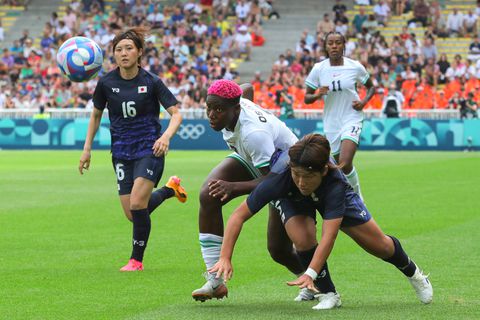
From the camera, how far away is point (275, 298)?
842 cm

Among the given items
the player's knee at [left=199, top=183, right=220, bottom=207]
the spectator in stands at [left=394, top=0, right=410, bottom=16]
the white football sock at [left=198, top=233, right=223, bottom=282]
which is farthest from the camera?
the spectator in stands at [left=394, top=0, right=410, bottom=16]

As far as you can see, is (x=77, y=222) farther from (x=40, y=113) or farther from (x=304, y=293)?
(x=40, y=113)

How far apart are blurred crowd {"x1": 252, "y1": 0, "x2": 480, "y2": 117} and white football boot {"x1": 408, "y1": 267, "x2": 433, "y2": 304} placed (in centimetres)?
2721

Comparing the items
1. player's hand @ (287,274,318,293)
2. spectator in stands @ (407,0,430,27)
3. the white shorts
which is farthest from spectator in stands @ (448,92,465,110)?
player's hand @ (287,274,318,293)

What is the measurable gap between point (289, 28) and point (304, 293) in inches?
1498

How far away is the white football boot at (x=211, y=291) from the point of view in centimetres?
805

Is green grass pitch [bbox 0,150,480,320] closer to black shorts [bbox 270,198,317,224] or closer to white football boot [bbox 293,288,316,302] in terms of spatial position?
white football boot [bbox 293,288,316,302]

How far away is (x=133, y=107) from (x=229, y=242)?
3.46m

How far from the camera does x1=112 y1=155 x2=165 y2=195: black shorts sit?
410 inches

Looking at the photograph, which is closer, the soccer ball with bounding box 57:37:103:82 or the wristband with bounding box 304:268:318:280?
the wristband with bounding box 304:268:318:280

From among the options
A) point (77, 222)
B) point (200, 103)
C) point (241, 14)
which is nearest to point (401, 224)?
point (77, 222)

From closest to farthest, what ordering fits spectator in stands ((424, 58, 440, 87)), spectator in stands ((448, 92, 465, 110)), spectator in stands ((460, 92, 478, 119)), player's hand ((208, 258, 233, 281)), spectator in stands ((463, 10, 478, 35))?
player's hand ((208, 258, 233, 281)) < spectator in stands ((460, 92, 478, 119)) < spectator in stands ((448, 92, 465, 110)) < spectator in stands ((424, 58, 440, 87)) < spectator in stands ((463, 10, 478, 35))

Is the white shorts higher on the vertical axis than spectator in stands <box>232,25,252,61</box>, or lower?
higher

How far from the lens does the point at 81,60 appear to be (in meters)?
12.8
